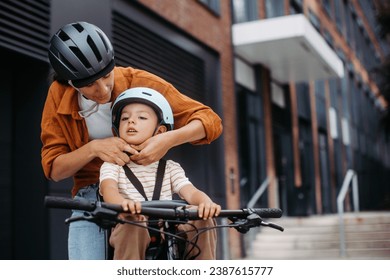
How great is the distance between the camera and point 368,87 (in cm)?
2170

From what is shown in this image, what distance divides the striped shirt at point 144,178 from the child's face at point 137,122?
0.30 feet

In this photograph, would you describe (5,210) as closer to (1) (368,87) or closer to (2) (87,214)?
(2) (87,214)

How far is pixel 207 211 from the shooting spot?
192cm

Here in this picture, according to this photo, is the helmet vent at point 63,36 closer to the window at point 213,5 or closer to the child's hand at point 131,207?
the child's hand at point 131,207

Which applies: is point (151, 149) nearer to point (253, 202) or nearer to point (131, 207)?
point (131, 207)

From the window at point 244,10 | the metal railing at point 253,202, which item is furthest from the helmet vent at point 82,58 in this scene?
the window at point 244,10

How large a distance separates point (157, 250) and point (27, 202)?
2.67m

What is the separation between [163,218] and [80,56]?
63cm

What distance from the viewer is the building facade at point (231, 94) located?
14.0 feet

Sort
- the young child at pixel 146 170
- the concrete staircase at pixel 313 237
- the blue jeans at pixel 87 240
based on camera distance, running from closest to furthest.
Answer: the young child at pixel 146 170, the blue jeans at pixel 87 240, the concrete staircase at pixel 313 237

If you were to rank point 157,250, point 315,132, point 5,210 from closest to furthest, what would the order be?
point 157,250 < point 5,210 < point 315,132

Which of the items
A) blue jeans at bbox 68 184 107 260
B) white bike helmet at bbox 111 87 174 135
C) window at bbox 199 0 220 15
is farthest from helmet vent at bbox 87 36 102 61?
window at bbox 199 0 220 15

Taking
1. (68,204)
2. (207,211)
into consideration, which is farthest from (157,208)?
(68,204)
